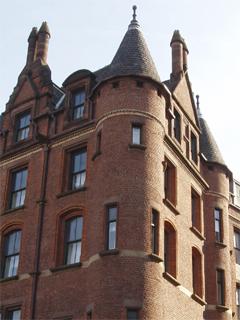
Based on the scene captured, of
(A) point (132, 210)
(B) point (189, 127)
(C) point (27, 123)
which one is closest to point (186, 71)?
(B) point (189, 127)

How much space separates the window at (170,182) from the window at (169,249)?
65.2 inches

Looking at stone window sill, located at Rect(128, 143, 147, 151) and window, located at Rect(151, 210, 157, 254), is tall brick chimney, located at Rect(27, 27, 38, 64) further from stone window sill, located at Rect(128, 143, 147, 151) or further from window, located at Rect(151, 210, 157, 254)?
window, located at Rect(151, 210, 157, 254)

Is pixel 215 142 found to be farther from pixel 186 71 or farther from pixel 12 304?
pixel 12 304

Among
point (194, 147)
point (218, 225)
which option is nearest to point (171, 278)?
point (218, 225)

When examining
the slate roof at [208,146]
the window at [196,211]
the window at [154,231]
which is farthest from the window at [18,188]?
the slate roof at [208,146]

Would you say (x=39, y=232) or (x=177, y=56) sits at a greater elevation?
(x=177, y=56)

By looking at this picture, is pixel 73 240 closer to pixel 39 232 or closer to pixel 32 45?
pixel 39 232

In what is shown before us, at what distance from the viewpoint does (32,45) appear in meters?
39.3

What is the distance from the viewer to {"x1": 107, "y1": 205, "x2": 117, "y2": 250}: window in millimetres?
26469

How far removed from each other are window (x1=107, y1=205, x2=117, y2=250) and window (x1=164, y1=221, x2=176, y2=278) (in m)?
3.96

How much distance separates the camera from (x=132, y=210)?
26750 millimetres

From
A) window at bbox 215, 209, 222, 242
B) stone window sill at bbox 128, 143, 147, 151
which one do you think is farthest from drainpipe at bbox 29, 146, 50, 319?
window at bbox 215, 209, 222, 242

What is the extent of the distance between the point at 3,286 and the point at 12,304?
144cm

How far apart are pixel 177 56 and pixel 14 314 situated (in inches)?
765
